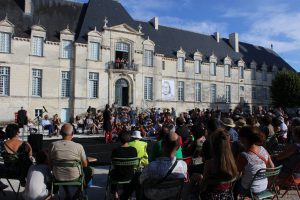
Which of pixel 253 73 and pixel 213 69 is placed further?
pixel 253 73

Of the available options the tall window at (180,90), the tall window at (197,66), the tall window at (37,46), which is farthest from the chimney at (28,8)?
the tall window at (197,66)

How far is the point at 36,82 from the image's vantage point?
25219 millimetres

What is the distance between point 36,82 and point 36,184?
22.0 m

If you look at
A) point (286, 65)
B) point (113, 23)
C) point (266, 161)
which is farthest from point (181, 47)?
point (266, 161)

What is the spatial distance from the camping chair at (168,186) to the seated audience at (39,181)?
151 cm

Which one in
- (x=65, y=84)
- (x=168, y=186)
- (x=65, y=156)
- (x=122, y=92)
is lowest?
(x=168, y=186)

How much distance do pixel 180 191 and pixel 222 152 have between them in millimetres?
654

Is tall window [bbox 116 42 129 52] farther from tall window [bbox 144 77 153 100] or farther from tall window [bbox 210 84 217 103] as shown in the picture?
tall window [bbox 210 84 217 103]

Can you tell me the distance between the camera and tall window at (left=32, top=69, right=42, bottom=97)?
25.1 metres

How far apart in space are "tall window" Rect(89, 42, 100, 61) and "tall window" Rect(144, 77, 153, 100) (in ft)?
16.8

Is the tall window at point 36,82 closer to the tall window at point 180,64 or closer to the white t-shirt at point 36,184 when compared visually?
the tall window at point 180,64

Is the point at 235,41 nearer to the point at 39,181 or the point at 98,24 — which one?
the point at 98,24

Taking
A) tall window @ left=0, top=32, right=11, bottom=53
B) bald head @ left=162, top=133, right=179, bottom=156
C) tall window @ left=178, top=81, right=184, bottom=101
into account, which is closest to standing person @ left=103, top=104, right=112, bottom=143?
bald head @ left=162, top=133, right=179, bottom=156

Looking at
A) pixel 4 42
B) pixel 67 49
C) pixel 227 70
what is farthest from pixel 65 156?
pixel 227 70
